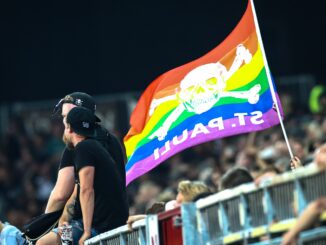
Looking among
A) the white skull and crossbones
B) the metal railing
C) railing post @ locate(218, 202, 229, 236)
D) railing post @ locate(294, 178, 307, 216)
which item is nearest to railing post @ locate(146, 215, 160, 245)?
the metal railing

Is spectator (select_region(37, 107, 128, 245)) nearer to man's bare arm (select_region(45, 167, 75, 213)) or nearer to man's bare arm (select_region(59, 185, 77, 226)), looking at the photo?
man's bare arm (select_region(59, 185, 77, 226))

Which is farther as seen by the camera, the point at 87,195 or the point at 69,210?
the point at 69,210

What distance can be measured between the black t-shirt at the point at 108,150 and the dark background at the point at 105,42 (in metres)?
11.0

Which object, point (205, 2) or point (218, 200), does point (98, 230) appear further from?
point (205, 2)

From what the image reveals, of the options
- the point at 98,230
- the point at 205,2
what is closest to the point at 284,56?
the point at 205,2

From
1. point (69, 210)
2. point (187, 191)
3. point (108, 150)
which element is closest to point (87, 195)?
point (69, 210)

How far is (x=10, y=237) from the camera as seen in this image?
10.0 m

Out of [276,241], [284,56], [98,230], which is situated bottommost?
[276,241]

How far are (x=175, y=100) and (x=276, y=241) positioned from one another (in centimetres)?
338

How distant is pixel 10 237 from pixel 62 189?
649mm

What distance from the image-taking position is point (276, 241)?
7.47 metres

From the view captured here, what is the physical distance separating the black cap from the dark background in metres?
11.2

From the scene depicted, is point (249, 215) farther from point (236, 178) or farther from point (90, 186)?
point (236, 178)

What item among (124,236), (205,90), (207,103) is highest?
(205,90)
